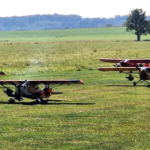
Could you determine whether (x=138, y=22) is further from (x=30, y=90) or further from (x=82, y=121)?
(x=82, y=121)

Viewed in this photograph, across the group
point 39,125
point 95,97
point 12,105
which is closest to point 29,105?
point 12,105

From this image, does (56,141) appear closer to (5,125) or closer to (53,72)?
(5,125)

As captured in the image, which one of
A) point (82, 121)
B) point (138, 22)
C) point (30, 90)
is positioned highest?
point (138, 22)

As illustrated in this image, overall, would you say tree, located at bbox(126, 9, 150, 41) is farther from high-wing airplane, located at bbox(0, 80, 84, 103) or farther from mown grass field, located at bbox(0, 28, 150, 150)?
high-wing airplane, located at bbox(0, 80, 84, 103)

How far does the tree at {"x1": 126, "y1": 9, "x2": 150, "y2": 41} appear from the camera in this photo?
5871 inches

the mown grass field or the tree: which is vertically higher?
the tree

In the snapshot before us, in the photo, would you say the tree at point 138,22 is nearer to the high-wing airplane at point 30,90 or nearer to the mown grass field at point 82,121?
the mown grass field at point 82,121

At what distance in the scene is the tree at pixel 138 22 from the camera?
149125 millimetres

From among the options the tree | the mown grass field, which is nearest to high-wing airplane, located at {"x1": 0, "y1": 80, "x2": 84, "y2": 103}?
the mown grass field

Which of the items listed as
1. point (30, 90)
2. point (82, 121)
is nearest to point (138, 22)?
point (30, 90)

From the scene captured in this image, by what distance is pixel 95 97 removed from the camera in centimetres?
2530

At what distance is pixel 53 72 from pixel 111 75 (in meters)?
6.41

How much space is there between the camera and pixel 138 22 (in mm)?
151375

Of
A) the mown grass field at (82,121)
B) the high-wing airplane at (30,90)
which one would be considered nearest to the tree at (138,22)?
the mown grass field at (82,121)
